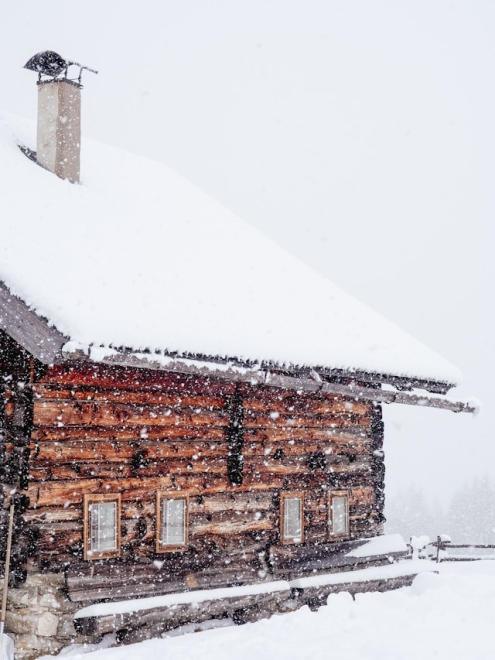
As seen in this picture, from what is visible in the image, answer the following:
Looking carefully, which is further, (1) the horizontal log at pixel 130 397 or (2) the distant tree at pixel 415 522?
(2) the distant tree at pixel 415 522

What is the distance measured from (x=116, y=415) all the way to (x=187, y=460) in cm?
112

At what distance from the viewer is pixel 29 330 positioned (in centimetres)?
698

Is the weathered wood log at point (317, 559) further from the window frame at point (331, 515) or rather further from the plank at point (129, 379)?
the plank at point (129, 379)

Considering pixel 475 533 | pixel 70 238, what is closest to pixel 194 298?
pixel 70 238

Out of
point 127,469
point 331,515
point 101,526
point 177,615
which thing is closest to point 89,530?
point 101,526

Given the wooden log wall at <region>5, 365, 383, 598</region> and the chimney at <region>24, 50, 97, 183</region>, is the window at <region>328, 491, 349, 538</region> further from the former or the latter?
the chimney at <region>24, 50, 97, 183</region>

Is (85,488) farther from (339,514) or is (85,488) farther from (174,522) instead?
(339,514)

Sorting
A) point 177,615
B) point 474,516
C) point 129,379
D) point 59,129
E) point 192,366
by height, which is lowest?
point 474,516

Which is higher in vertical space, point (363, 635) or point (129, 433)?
point (129, 433)

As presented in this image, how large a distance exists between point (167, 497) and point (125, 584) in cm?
106

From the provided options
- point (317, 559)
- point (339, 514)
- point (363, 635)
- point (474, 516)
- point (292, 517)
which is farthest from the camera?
point (474, 516)

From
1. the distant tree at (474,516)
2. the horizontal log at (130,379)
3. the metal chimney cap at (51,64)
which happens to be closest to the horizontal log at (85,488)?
the horizontal log at (130,379)

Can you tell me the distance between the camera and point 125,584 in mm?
8055

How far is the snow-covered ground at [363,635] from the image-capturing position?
5965mm
